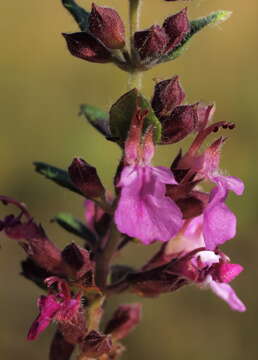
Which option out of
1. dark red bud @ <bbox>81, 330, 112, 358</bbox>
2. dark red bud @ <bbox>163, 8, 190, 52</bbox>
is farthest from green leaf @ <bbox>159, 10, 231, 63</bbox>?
dark red bud @ <bbox>81, 330, 112, 358</bbox>

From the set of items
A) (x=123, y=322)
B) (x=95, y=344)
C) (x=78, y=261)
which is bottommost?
(x=123, y=322)

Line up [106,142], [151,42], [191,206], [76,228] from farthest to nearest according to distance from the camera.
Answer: [106,142], [76,228], [191,206], [151,42]

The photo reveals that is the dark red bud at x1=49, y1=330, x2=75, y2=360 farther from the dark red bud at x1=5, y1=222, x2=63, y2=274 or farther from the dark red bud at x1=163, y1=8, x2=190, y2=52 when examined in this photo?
the dark red bud at x1=163, y1=8, x2=190, y2=52

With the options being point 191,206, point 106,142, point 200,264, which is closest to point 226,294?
point 200,264

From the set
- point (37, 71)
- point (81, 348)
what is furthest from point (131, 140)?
point (37, 71)

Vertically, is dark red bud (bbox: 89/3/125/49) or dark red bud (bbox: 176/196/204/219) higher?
dark red bud (bbox: 89/3/125/49)

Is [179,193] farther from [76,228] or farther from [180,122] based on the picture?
[76,228]
